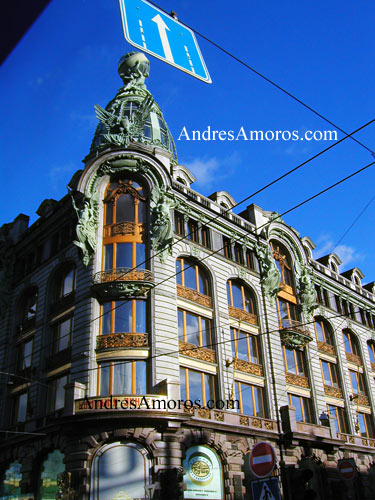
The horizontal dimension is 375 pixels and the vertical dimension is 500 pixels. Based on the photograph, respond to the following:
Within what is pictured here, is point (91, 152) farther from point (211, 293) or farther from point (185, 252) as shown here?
point (211, 293)

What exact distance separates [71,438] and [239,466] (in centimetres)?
942

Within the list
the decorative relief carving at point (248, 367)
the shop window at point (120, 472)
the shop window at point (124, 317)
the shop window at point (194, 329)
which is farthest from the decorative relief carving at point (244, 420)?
the shop window at point (124, 317)

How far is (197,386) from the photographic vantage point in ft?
95.6

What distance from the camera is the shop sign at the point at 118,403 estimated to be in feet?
79.9

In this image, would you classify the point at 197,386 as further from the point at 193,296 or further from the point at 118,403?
the point at 118,403

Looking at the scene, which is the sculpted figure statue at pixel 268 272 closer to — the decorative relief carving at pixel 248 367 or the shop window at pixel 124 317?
the decorative relief carving at pixel 248 367

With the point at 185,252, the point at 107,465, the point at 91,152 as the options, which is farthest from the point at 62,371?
the point at 91,152

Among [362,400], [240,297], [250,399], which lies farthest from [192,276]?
[362,400]

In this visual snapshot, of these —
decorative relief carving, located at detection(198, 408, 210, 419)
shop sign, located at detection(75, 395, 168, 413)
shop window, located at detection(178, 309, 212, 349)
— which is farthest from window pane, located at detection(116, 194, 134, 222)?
decorative relief carving, located at detection(198, 408, 210, 419)

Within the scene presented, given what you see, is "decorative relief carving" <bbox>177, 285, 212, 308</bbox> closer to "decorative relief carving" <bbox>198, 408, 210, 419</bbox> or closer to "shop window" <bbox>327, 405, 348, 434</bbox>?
"decorative relief carving" <bbox>198, 408, 210, 419</bbox>

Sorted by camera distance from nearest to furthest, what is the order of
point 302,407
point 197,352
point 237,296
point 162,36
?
point 162,36 → point 197,352 → point 237,296 → point 302,407

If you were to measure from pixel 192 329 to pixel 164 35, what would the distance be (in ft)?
76.1

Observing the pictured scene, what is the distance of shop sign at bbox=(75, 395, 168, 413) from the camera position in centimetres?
2434

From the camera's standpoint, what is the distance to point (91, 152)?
114 ft
